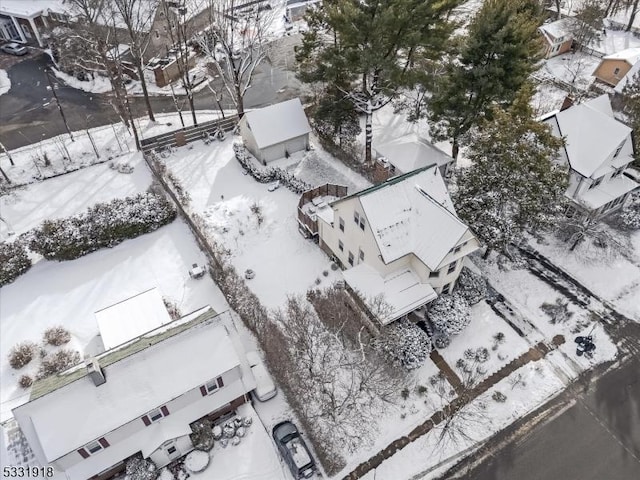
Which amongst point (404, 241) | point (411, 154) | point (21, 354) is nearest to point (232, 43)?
point (411, 154)

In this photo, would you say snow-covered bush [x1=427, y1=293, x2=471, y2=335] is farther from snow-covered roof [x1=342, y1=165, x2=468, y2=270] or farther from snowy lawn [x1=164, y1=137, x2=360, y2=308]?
snowy lawn [x1=164, y1=137, x2=360, y2=308]

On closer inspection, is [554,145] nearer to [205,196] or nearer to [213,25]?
[205,196]

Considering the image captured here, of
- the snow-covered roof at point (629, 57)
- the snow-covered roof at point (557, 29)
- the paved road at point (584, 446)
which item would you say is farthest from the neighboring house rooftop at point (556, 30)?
the paved road at point (584, 446)

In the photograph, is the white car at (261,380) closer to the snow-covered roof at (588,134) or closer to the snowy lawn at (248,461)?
the snowy lawn at (248,461)

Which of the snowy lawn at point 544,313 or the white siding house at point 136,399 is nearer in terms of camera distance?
the white siding house at point 136,399

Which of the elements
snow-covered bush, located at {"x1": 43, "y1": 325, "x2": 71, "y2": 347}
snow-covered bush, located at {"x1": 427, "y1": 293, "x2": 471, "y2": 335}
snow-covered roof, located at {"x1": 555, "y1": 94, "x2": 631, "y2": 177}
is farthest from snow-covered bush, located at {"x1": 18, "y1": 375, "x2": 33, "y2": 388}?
snow-covered roof, located at {"x1": 555, "y1": 94, "x2": 631, "y2": 177}

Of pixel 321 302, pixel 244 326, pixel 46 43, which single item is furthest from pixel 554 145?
pixel 46 43

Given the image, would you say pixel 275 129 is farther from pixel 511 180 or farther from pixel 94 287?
pixel 511 180
